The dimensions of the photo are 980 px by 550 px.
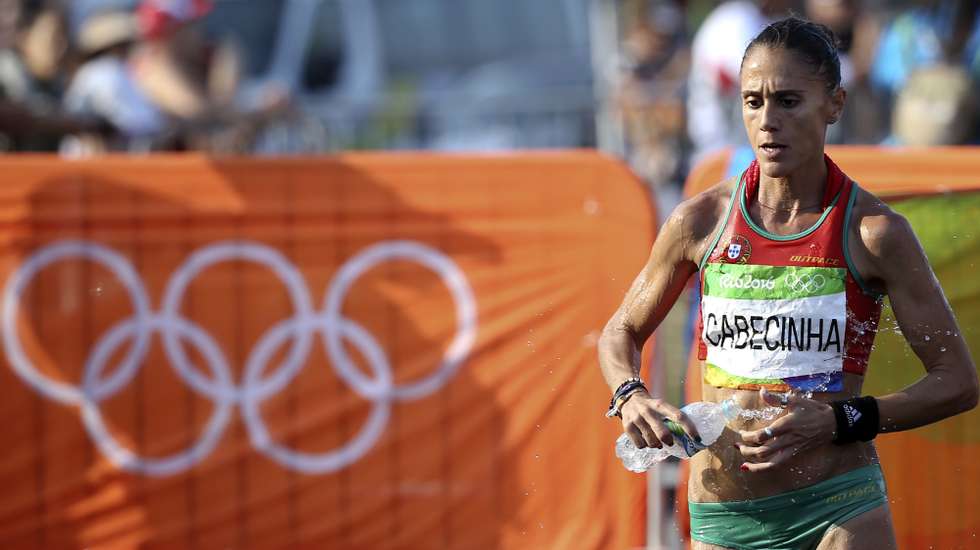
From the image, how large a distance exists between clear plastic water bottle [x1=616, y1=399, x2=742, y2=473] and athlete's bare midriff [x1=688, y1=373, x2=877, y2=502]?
0.05m

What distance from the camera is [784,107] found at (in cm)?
350

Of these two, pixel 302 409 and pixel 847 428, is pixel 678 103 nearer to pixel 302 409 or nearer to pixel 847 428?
pixel 302 409

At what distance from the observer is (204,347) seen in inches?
258

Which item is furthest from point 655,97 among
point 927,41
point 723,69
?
point 927,41

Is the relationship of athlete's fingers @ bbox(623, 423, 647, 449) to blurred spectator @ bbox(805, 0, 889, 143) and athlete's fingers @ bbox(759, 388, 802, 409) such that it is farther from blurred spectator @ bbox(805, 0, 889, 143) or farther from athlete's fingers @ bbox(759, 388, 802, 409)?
blurred spectator @ bbox(805, 0, 889, 143)

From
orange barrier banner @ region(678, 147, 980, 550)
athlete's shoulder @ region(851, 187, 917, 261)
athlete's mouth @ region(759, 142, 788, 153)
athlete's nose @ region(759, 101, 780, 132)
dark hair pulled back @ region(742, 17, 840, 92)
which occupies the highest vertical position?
dark hair pulled back @ region(742, 17, 840, 92)

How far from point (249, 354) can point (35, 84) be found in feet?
11.2

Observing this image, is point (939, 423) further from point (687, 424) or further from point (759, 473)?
point (687, 424)

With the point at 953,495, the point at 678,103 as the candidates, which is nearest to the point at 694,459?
the point at 953,495

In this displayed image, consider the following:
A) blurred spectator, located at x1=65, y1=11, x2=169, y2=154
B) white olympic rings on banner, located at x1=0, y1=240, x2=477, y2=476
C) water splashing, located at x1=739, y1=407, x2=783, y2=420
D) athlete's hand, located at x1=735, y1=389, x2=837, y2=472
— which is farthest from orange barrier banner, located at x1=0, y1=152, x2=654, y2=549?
athlete's hand, located at x1=735, y1=389, x2=837, y2=472

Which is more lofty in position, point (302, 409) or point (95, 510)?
point (302, 409)

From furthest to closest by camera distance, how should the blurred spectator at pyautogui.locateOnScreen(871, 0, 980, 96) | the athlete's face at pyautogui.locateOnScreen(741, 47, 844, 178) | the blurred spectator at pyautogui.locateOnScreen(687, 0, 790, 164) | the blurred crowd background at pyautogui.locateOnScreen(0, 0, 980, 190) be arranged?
1. the blurred spectator at pyautogui.locateOnScreen(687, 0, 790, 164)
2. the blurred crowd background at pyautogui.locateOnScreen(0, 0, 980, 190)
3. the blurred spectator at pyautogui.locateOnScreen(871, 0, 980, 96)
4. the athlete's face at pyautogui.locateOnScreen(741, 47, 844, 178)

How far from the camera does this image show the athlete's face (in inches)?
137

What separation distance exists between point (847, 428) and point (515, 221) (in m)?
3.30
